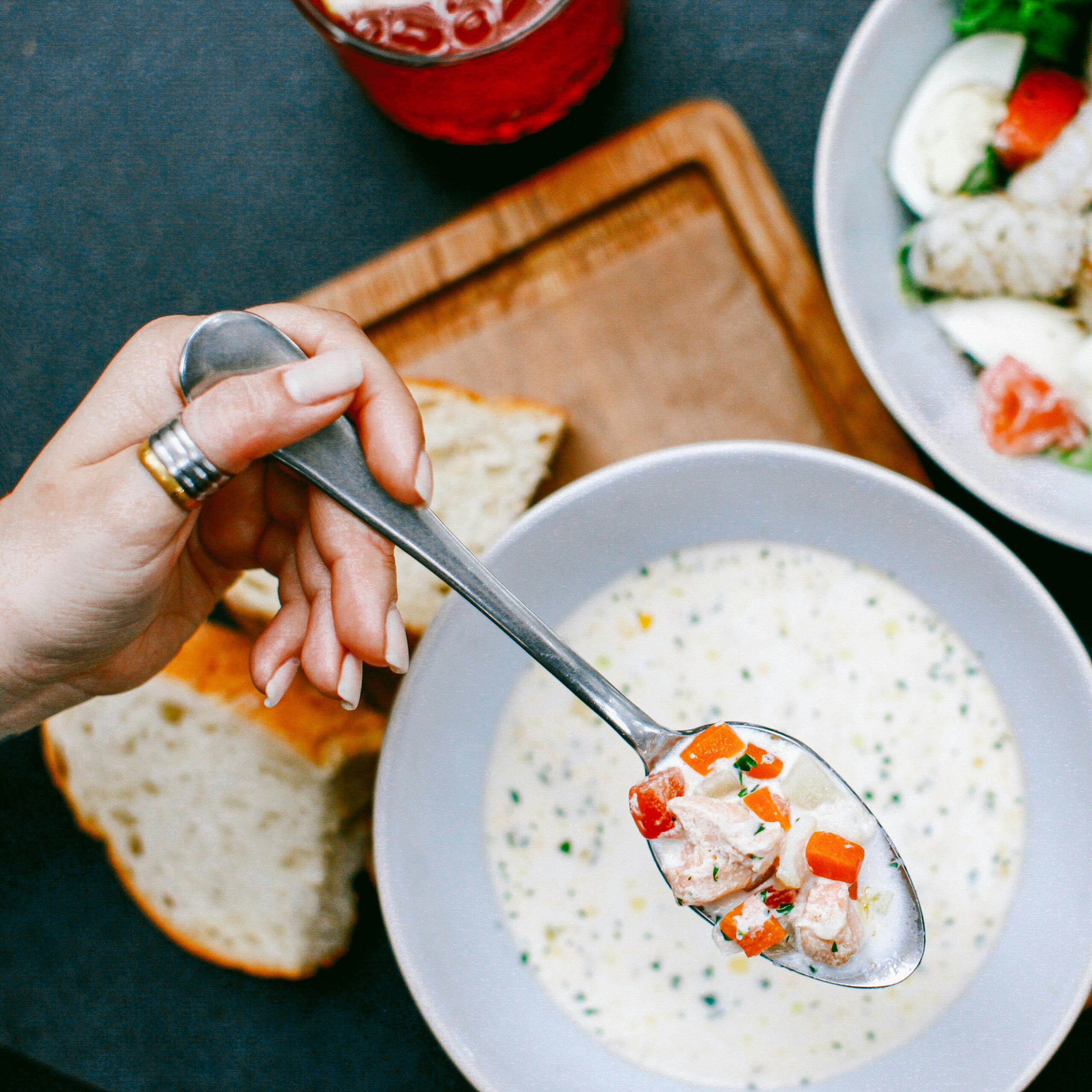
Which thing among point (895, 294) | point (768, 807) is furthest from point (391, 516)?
point (895, 294)

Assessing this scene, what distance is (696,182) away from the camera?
1888 mm

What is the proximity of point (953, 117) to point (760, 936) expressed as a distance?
1449 mm

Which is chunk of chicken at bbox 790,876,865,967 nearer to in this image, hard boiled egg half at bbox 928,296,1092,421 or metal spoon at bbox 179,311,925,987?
metal spoon at bbox 179,311,925,987

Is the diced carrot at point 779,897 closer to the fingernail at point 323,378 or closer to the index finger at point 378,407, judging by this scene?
the index finger at point 378,407

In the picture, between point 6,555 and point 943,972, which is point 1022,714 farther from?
point 6,555

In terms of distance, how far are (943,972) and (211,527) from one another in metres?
1.51

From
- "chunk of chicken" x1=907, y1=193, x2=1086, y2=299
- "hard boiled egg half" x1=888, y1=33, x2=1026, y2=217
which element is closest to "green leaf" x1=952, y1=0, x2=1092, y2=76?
"hard boiled egg half" x1=888, y1=33, x2=1026, y2=217

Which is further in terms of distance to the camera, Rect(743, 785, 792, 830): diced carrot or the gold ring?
Rect(743, 785, 792, 830): diced carrot

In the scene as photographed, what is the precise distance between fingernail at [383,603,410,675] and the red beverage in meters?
0.88

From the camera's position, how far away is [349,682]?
142cm

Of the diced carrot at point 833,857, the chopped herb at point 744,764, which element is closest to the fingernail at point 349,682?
the chopped herb at point 744,764

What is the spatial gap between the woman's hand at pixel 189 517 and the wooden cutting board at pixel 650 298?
1.59ft

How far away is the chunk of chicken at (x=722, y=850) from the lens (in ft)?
4.51

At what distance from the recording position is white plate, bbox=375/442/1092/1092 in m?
1.65
